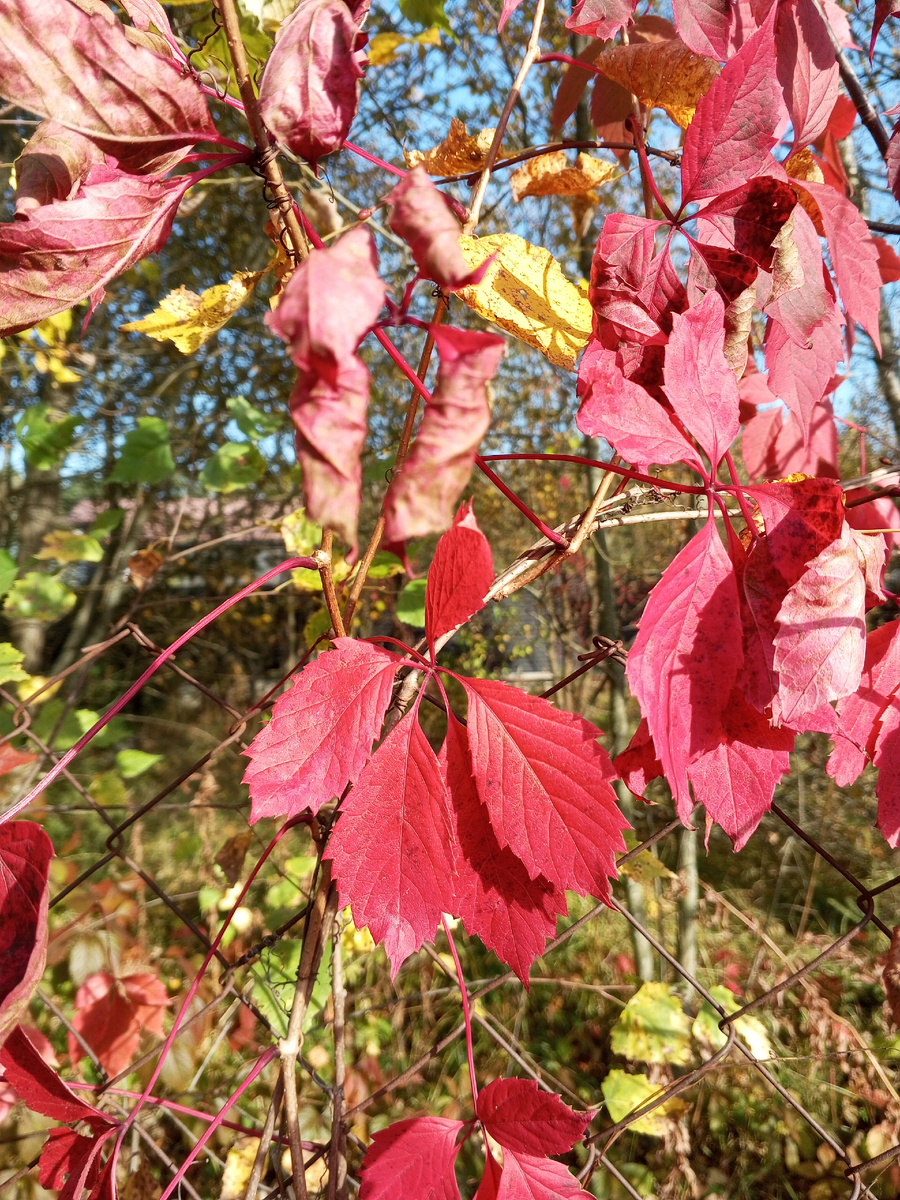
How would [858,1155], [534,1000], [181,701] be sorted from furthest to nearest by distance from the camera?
[181,701] → [534,1000] → [858,1155]

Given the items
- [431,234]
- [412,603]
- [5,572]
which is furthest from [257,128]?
[5,572]

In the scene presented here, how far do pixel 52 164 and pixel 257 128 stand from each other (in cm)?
11

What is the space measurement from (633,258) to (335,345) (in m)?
0.33

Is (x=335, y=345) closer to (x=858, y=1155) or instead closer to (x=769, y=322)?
(x=769, y=322)

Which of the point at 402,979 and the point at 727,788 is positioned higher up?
the point at 727,788

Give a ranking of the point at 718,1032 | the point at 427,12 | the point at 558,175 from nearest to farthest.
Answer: the point at 558,175 → the point at 427,12 → the point at 718,1032

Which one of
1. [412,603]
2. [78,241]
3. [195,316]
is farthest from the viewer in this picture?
[412,603]

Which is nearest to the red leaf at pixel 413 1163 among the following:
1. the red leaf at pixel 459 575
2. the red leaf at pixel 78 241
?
the red leaf at pixel 459 575

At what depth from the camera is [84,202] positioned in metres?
0.35

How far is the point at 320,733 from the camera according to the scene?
0.45m

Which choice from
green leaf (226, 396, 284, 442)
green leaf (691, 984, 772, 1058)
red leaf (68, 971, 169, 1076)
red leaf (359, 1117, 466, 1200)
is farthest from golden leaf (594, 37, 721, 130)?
green leaf (691, 984, 772, 1058)

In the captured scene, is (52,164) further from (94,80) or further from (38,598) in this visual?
(38,598)

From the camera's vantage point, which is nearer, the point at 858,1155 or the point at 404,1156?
the point at 404,1156

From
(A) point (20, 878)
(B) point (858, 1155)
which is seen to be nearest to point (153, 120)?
(A) point (20, 878)
